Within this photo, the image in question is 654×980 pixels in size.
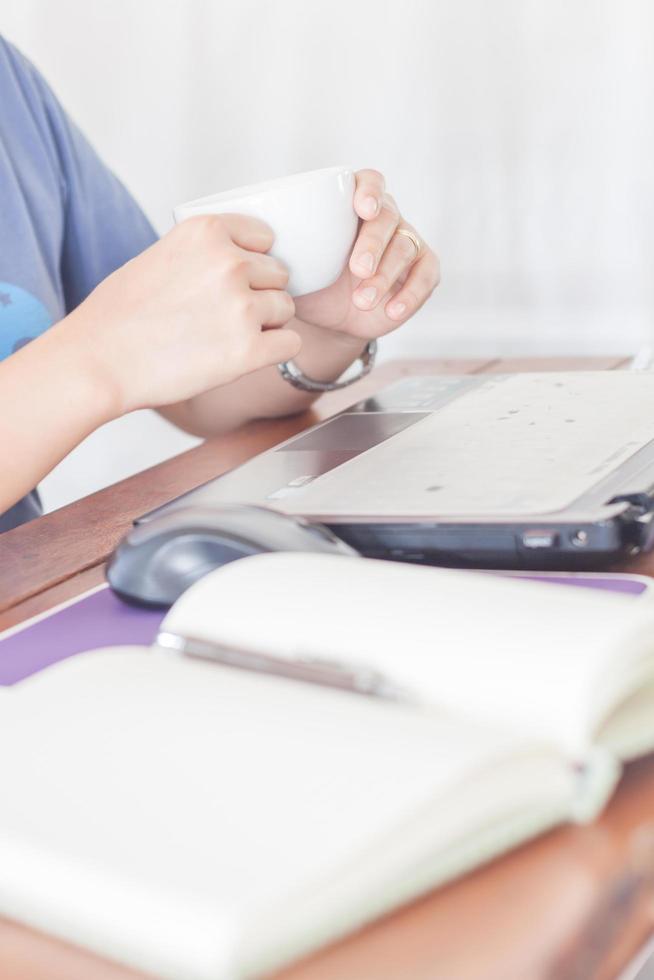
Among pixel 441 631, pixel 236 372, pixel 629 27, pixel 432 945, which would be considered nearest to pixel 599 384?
pixel 236 372

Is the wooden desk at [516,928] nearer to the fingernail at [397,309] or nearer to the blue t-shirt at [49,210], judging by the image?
the fingernail at [397,309]

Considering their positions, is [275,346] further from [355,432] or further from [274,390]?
[274,390]

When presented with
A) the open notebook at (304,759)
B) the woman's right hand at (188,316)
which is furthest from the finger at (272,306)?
Result: the open notebook at (304,759)

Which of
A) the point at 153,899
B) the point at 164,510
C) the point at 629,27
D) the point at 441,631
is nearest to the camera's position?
the point at 153,899

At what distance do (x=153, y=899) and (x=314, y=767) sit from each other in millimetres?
63

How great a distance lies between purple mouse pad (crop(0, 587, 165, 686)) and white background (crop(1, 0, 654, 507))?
1.04 m

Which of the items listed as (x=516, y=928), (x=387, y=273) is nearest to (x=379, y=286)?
(x=387, y=273)

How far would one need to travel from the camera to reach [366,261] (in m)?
0.86

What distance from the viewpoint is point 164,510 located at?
28.0 inches

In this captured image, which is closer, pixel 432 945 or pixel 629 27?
pixel 432 945

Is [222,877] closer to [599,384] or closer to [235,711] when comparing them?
[235,711]

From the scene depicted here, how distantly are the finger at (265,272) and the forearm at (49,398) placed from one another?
110 millimetres

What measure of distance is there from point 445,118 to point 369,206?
79 centimetres

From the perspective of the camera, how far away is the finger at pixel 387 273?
91cm
